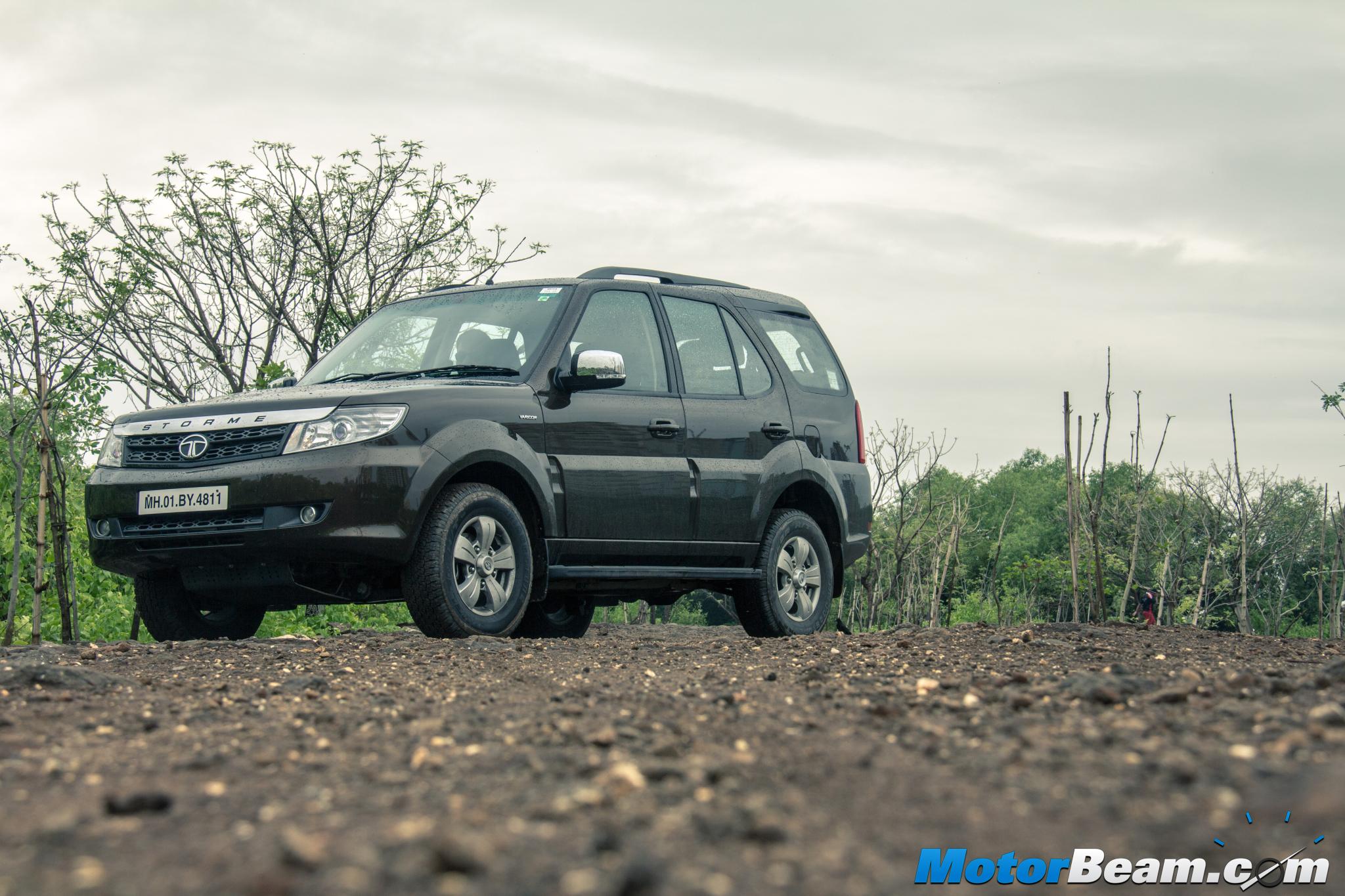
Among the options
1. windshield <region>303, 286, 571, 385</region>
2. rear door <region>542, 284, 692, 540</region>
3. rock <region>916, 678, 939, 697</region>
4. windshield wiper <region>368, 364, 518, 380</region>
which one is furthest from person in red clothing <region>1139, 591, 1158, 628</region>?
rock <region>916, 678, 939, 697</region>

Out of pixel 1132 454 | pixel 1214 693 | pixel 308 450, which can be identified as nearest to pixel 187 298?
pixel 1132 454

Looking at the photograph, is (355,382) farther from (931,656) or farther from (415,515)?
(931,656)

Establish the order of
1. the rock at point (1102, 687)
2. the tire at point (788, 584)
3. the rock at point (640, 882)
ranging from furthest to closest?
the tire at point (788, 584), the rock at point (1102, 687), the rock at point (640, 882)

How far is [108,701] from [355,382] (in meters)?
3.19

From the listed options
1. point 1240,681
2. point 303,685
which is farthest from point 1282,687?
point 303,685

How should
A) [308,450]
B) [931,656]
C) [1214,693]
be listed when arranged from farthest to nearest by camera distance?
[308,450] → [931,656] → [1214,693]

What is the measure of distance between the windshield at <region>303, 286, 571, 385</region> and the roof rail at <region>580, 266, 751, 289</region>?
0.36 metres

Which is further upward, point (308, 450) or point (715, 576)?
point (308, 450)

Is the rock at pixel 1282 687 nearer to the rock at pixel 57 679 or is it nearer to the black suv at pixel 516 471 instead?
the rock at pixel 57 679

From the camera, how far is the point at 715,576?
8.00 metres

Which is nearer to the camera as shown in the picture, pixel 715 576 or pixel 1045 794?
pixel 1045 794

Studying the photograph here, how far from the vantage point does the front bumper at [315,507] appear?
6352 mm

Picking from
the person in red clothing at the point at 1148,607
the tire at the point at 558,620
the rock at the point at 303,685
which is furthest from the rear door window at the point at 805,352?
the person in red clothing at the point at 1148,607

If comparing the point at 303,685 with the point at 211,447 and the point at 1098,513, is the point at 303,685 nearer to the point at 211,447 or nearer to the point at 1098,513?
the point at 211,447
